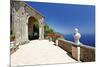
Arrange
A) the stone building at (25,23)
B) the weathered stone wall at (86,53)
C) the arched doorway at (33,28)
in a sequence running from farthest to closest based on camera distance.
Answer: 1. the weathered stone wall at (86,53)
2. the arched doorway at (33,28)
3. the stone building at (25,23)

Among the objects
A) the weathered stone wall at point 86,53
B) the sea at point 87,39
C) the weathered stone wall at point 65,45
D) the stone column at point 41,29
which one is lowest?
the weathered stone wall at point 86,53

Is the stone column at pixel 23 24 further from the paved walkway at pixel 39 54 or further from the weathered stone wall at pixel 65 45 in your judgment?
the weathered stone wall at pixel 65 45

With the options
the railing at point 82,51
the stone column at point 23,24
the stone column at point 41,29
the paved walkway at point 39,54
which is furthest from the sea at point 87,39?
the stone column at point 23,24

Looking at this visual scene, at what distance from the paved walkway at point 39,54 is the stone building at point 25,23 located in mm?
96

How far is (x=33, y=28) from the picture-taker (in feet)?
9.96

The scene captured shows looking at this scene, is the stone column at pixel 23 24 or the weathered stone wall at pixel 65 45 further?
the weathered stone wall at pixel 65 45

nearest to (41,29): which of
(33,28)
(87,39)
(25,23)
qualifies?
(33,28)

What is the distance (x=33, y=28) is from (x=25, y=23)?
0.42 feet

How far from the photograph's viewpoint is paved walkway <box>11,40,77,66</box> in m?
2.94

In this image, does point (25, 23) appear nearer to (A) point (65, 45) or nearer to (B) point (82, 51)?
A: (A) point (65, 45)

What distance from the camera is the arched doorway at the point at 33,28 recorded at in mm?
3021

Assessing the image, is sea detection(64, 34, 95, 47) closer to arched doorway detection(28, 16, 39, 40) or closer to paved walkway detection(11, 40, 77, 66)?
paved walkway detection(11, 40, 77, 66)

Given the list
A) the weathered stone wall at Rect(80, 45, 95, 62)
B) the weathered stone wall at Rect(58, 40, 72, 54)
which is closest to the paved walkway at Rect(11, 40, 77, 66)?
the weathered stone wall at Rect(58, 40, 72, 54)
